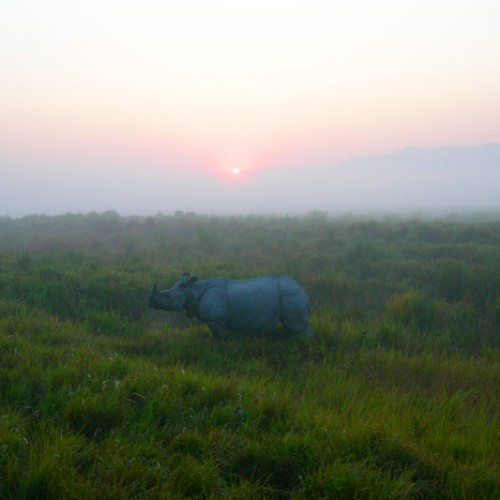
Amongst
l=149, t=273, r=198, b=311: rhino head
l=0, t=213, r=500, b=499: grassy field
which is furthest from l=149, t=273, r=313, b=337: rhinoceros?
l=0, t=213, r=500, b=499: grassy field

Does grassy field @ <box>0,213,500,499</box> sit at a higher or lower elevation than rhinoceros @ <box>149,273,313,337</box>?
lower

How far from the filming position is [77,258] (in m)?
12.5

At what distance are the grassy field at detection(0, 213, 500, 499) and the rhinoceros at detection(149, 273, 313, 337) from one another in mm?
265

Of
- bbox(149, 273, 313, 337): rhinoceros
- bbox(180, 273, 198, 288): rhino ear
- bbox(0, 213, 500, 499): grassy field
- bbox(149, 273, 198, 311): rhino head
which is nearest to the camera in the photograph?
bbox(0, 213, 500, 499): grassy field

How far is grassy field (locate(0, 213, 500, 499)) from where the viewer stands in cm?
304

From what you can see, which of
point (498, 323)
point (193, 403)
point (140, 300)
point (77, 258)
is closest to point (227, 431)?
point (193, 403)

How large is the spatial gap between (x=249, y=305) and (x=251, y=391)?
2.12m

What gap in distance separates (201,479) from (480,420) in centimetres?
269

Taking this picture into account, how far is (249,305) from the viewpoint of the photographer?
253 inches

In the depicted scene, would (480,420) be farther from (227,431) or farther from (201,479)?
(201,479)

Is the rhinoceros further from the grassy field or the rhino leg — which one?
the grassy field

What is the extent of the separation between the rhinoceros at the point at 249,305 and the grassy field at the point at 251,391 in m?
0.26

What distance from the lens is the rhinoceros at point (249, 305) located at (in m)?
6.44

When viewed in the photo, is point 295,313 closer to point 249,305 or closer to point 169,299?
point 249,305
